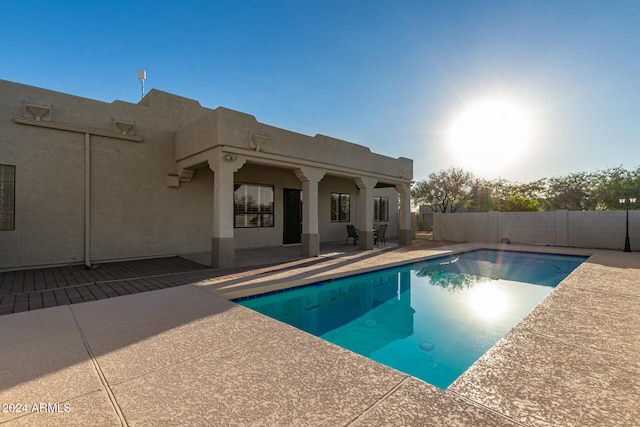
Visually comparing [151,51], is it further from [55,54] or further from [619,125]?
[619,125]

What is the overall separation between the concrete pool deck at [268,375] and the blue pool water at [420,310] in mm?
866

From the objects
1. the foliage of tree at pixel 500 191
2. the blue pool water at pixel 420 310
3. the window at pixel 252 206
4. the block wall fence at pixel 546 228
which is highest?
the foliage of tree at pixel 500 191

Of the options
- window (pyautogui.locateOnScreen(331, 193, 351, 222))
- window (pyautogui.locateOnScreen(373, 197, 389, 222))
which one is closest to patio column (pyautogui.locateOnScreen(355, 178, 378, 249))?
window (pyautogui.locateOnScreen(331, 193, 351, 222))

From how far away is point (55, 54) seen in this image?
8.44m

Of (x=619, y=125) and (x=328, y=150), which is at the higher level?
(x=619, y=125)

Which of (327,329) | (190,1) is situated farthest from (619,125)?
(190,1)

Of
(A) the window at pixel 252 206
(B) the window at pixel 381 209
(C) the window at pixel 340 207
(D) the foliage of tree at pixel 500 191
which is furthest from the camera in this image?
(D) the foliage of tree at pixel 500 191

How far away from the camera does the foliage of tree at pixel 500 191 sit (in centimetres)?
2564

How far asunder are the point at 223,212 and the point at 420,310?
5.17 meters

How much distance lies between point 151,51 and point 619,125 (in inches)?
820

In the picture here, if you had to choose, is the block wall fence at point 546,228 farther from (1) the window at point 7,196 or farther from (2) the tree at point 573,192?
(2) the tree at point 573,192

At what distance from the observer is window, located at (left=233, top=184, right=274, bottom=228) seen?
10711 millimetres

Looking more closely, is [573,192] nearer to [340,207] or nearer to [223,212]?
Answer: [340,207]

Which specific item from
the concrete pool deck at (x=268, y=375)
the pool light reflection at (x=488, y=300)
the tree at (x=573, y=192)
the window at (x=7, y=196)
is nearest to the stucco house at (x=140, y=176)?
the window at (x=7, y=196)
